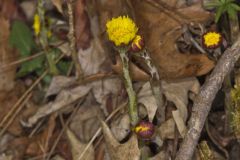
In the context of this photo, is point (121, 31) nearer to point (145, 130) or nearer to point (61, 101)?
point (145, 130)

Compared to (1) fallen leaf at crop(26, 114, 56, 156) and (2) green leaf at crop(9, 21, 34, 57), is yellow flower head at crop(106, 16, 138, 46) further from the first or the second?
(2) green leaf at crop(9, 21, 34, 57)

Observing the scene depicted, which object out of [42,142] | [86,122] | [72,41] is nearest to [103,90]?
[86,122]

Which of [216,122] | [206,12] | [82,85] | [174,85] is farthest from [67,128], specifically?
[206,12]

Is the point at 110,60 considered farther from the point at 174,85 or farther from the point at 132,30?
the point at 132,30

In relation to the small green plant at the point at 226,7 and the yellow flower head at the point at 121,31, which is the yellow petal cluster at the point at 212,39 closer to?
the small green plant at the point at 226,7

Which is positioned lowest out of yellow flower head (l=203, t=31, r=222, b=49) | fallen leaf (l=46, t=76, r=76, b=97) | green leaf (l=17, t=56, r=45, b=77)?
fallen leaf (l=46, t=76, r=76, b=97)

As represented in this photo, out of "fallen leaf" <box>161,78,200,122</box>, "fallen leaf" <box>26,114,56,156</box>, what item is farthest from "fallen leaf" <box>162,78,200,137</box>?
"fallen leaf" <box>26,114,56,156</box>
